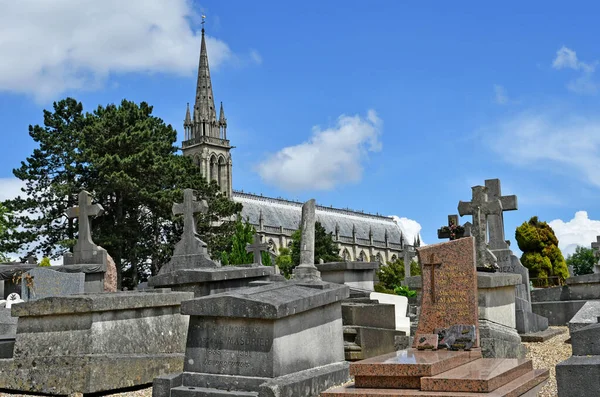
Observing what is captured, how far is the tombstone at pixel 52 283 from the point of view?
12906mm

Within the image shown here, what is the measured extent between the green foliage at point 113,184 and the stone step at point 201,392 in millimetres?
27114

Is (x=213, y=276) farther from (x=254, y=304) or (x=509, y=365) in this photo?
(x=509, y=365)

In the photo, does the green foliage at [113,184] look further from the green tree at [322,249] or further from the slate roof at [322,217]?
the slate roof at [322,217]

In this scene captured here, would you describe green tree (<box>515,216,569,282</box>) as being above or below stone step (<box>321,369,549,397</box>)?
above

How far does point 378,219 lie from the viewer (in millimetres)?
120875

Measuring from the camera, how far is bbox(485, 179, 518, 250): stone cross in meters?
15.4

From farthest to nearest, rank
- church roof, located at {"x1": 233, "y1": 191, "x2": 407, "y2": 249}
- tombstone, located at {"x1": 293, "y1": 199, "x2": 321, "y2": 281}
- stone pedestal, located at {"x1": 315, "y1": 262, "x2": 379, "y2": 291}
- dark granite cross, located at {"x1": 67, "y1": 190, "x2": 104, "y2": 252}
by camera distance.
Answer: church roof, located at {"x1": 233, "y1": 191, "x2": 407, "y2": 249}
stone pedestal, located at {"x1": 315, "y1": 262, "x2": 379, "y2": 291}
dark granite cross, located at {"x1": 67, "y1": 190, "x2": 104, "y2": 252}
tombstone, located at {"x1": 293, "y1": 199, "x2": 321, "y2": 281}

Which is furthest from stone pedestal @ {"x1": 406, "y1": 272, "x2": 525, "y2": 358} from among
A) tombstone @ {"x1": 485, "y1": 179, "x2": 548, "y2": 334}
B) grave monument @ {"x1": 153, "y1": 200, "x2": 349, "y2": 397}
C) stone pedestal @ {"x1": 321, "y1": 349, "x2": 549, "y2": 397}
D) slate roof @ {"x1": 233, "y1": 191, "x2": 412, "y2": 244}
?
slate roof @ {"x1": 233, "y1": 191, "x2": 412, "y2": 244}

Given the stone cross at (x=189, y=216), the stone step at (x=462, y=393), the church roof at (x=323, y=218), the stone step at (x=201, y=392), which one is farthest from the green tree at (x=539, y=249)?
the church roof at (x=323, y=218)

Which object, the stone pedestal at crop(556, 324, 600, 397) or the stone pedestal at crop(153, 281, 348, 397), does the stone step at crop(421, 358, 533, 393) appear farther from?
the stone pedestal at crop(153, 281, 348, 397)

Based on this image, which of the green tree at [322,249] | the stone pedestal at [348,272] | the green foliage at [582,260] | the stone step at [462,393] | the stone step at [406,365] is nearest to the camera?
the stone step at [462,393]

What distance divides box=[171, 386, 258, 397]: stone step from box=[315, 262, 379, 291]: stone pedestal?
8899 mm

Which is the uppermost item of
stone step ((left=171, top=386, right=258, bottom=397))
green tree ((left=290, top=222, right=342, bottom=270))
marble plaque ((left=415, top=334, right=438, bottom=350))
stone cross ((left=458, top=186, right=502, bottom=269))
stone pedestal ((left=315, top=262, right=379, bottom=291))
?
green tree ((left=290, top=222, right=342, bottom=270))

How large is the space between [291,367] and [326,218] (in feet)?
332
